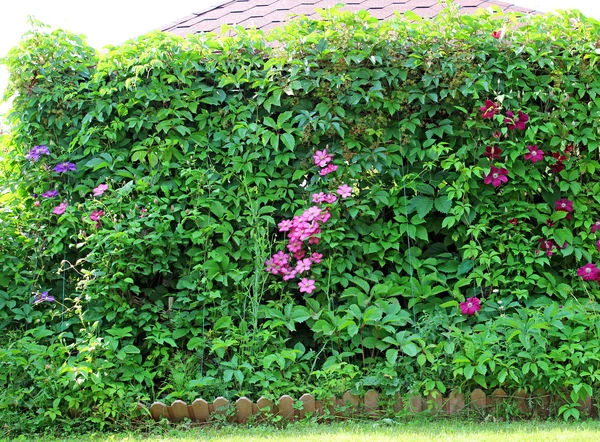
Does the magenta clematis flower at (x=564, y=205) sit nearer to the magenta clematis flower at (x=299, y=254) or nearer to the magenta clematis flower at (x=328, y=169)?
the magenta clematis flower at (x=328, y=169)

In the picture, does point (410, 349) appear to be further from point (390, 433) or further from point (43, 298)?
point (43, 298)

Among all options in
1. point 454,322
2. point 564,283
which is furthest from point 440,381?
point 564,283

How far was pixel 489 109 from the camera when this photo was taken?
392 cm

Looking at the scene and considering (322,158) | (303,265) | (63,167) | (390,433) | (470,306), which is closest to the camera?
(390,433)

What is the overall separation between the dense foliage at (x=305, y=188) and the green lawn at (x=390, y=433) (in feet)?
1.58

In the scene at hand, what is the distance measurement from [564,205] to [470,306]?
95cm

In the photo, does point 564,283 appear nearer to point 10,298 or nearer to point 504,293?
point 504,293

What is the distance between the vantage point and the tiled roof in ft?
16.3

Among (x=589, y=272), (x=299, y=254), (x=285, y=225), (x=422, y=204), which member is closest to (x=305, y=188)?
(x=285, y=225)

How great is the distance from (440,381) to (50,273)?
252cm

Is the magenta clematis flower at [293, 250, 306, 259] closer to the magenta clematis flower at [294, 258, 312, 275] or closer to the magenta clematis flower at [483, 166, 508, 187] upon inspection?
the magenta clematis flower at [294, 258, 312, 275]

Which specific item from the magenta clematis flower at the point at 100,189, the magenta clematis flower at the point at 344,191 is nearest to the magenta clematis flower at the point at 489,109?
the magenta clematis flower at the point at 344,191

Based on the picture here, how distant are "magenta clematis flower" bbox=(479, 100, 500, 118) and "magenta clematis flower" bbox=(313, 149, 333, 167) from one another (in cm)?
97

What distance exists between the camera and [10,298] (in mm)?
3975
